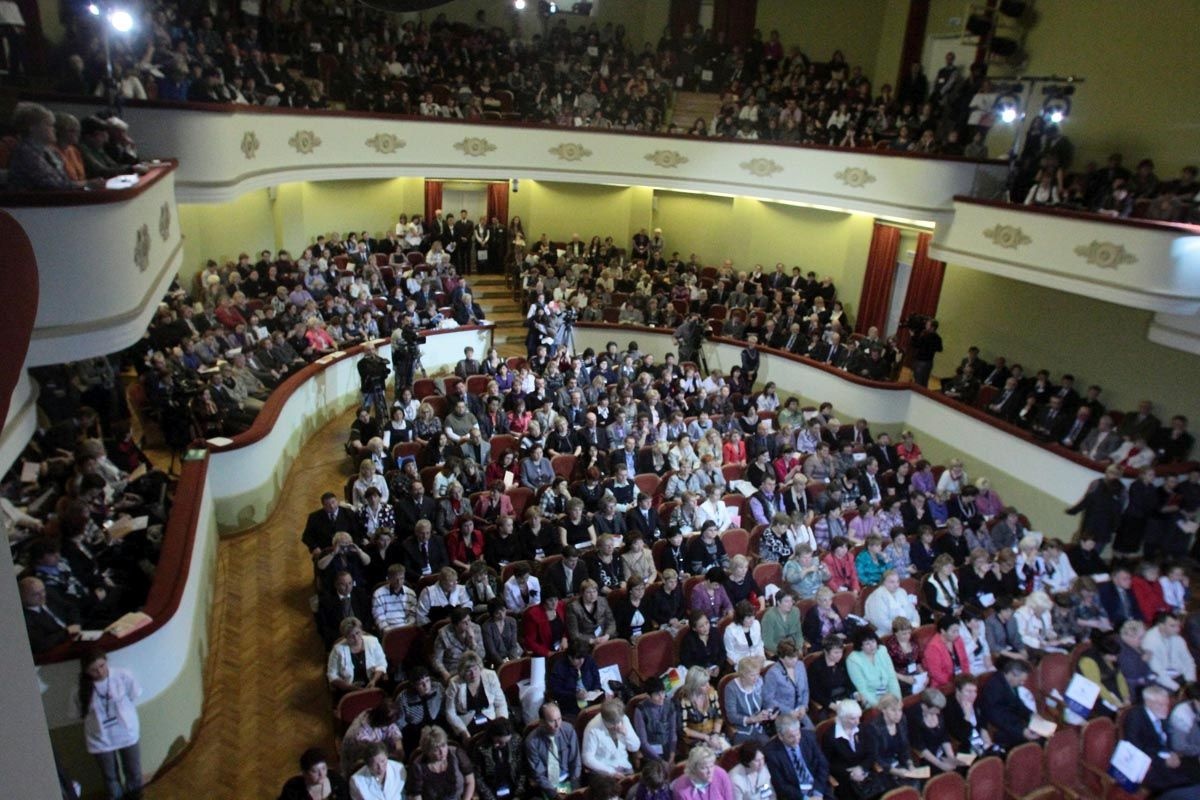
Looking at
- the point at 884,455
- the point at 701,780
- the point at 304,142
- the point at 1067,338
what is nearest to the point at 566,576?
the point at 701,780

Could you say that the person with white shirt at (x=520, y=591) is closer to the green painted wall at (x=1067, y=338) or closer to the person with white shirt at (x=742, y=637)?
the person with white shirt at (x=742, y=637)

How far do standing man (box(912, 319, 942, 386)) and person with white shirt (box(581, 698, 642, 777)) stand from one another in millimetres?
8836

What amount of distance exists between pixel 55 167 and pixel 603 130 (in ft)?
36.6

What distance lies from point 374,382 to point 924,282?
9398mm

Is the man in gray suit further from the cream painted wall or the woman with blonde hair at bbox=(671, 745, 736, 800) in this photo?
the cream painted wall

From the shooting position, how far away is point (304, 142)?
476 inches

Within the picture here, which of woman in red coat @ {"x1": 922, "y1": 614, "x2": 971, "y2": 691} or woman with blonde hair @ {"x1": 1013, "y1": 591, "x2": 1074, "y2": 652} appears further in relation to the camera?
woman with blonde hair @ {"x1": 1013, "y1": 591, "x2": 1074, "y2": 652}

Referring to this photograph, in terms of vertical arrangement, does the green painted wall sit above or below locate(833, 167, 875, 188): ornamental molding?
below

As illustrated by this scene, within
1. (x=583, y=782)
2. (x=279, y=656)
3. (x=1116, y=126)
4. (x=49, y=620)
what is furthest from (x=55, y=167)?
(x=1116, y=126)

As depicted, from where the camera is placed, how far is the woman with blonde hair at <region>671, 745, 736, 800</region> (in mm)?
4484

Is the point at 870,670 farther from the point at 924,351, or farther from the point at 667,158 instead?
the point at 667,158

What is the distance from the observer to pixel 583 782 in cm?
491

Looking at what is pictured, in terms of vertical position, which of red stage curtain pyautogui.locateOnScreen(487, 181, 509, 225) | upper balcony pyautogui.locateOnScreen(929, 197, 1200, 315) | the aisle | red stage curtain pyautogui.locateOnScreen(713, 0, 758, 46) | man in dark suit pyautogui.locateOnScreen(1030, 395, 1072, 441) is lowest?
the aisle

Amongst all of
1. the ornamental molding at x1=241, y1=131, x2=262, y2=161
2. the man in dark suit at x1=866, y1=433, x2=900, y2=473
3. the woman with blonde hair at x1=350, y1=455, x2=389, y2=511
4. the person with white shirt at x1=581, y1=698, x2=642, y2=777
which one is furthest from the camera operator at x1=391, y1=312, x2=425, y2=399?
the person with white shirt at x1=581, y1=698, x2=642, y2=777
